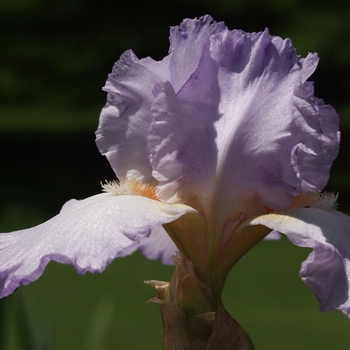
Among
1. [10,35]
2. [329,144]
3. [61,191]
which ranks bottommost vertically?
[61,191]

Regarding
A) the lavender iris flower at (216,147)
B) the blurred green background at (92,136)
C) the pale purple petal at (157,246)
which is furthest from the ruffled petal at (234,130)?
the blurred green background at (92,136)

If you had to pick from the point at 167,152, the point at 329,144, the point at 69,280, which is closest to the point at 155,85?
the point at 167,152

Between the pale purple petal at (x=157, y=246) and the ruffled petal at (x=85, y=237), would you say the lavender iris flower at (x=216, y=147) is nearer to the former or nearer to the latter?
the ruffled petal at (x=85, y=237)

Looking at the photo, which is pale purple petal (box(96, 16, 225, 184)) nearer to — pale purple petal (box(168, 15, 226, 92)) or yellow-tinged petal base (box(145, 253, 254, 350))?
pale purple petal (box(168, 15, 226, 92))

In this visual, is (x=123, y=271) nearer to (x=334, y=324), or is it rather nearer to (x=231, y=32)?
(x=334, y=324)

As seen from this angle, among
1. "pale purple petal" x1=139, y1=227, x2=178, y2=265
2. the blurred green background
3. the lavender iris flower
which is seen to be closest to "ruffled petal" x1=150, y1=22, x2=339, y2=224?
the lavender iris flower

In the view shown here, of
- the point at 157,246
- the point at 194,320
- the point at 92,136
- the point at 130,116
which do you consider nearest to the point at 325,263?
the point at 194,320

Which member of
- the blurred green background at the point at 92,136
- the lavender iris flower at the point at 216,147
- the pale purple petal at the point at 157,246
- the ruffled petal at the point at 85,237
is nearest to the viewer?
the ruffled petal at the point at 85,237

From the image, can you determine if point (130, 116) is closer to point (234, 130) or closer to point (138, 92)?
point (138, 92)
